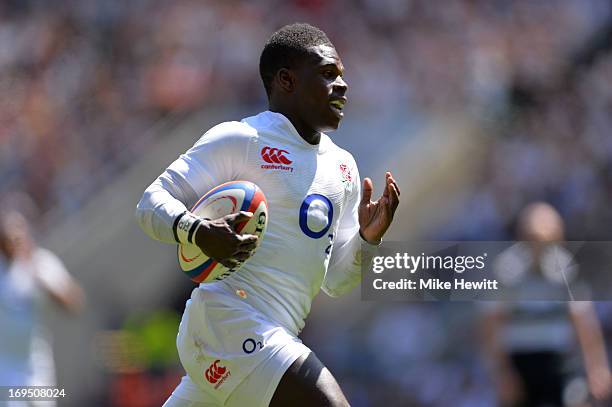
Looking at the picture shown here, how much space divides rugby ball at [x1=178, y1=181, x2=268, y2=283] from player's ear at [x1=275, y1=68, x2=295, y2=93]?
644 mm

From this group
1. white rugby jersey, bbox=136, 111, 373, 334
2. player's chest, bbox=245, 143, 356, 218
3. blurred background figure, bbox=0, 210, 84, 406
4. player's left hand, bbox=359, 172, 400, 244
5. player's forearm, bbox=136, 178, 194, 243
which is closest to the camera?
player's forearm, bbox=136, 178, 194, 243

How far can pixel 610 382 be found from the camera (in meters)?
6.95

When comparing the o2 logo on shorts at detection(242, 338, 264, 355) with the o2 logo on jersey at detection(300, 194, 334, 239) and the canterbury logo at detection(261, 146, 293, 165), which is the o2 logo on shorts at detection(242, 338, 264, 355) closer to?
the o2 logo on jersey at detection(300, 194, 334, 239)

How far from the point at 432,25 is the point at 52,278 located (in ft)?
19.7

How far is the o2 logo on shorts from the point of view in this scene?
12.6ft

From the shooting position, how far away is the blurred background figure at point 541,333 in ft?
22.5

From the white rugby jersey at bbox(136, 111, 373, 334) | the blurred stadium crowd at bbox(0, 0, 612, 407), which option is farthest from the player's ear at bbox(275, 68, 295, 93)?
the blurred stadium crowd at bbox(0, 0, 612, 407)

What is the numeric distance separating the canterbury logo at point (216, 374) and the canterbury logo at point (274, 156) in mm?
848

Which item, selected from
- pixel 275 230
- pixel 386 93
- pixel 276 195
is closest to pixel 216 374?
pixel 275 230

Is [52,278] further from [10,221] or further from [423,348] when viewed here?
[423,348]

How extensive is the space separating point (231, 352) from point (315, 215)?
0.68m

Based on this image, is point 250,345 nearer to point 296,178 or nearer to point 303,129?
point 296,178

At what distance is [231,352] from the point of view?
12.8ft

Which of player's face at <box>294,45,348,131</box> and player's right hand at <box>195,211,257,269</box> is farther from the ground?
player's face at <box>294,45,348,131</box>
